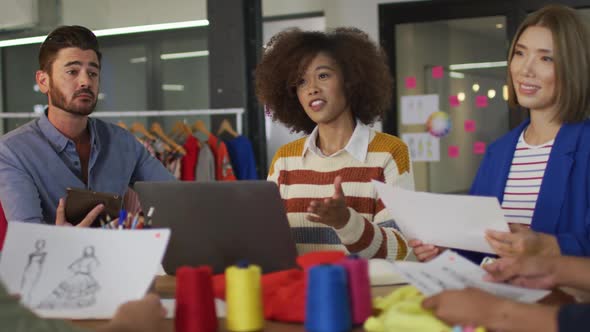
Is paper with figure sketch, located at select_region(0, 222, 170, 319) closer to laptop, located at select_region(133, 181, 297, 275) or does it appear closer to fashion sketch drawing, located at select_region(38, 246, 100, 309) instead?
fashion sketch drawing, located at select_region(38, 246, 100, 309)

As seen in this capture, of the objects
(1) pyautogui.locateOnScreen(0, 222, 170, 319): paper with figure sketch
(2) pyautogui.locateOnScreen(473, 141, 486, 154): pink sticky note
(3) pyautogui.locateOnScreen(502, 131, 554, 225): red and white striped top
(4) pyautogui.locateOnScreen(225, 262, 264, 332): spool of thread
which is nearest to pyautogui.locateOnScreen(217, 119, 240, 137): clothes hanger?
(2) pyautogui.locateOnScreen(473, 141, 486, 154): pink sticky note

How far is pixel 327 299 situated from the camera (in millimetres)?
1126

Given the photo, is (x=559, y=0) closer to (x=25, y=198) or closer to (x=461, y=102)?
(x=461, y=102)

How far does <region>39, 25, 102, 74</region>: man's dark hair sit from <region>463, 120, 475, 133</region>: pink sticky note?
3.33 metres

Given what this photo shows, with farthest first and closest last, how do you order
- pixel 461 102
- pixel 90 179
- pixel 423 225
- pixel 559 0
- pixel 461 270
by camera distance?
pixel 461 102 < pixel 559 0 < pixel 90 179 < pixel 423 225 < pixel 461 270

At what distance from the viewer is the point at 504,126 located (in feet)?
16.6

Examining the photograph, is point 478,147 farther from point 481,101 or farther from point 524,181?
point 524,181

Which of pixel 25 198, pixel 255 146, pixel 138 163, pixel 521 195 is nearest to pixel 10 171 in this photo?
pixel 25 198

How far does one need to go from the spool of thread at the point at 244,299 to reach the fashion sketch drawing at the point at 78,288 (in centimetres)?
27

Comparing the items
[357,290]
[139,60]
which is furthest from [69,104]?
[139,60]

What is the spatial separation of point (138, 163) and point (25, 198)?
51cm

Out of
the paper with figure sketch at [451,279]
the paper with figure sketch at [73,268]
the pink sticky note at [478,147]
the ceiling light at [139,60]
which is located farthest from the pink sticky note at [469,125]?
the paper with figure sketch at [73,268]

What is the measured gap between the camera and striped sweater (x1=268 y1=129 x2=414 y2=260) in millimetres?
2043

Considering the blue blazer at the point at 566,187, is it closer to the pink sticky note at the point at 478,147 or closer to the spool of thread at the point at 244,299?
the spool of thread at the point at 244,299
